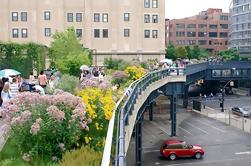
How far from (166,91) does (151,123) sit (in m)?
12.1

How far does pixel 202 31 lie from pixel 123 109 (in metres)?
135

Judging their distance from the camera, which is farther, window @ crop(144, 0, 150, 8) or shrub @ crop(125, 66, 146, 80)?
window @ crop(144, 0, 150, 8)

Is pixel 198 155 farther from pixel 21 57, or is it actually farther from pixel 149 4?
pixel 149 4

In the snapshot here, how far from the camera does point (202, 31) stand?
141375 millimetres

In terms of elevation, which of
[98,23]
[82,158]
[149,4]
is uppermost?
[149,4]

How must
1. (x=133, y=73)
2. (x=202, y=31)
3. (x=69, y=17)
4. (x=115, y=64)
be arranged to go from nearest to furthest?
(x=133, y=73) → (x=115, y=64) → (x=69, y=17) → (x=202, y=31)

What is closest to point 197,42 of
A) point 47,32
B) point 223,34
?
point 223,34

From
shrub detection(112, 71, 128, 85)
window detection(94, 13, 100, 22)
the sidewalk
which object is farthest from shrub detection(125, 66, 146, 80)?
window detection(94, 13, 100, 22)

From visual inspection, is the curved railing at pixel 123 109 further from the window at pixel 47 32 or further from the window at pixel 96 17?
the window at pixel 47 32

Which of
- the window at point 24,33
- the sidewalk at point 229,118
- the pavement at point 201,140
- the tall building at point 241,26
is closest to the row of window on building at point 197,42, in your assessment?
the tall building at point 241,26

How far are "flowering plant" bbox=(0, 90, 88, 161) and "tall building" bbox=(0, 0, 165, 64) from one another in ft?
188

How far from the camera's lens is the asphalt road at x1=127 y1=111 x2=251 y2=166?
32375 millimetres

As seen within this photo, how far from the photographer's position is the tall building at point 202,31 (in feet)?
458

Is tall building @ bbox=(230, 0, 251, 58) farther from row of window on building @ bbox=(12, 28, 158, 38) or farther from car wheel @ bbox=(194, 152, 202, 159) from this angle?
car wheel @ bbox=(194, 152, 202, 159)
